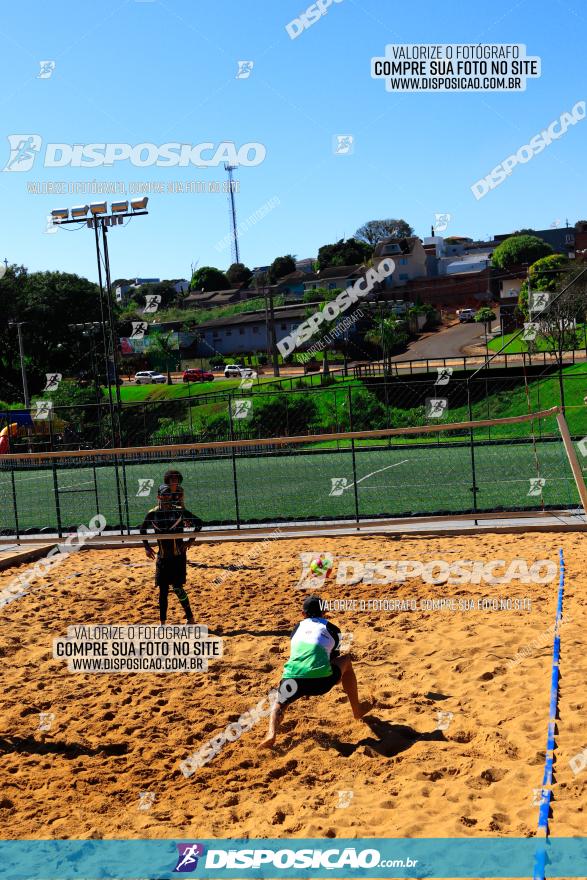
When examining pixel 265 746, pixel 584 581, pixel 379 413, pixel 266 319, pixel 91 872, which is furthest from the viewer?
pixel 266 319

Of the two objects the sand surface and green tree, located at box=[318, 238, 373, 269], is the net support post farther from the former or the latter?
green tree, located at box=[318, 238, 373, 269]

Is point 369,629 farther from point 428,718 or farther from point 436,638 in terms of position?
point 428,718

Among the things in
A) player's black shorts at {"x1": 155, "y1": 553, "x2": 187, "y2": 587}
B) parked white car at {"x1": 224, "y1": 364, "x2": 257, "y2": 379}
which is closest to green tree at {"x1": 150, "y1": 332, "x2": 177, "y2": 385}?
parked white car at {"x1": 224, "y1": 364, "x2": 257, "y2": 379}

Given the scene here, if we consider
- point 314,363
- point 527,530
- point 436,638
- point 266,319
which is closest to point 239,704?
point 436,638

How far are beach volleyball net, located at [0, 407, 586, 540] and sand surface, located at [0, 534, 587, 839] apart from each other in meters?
2.97

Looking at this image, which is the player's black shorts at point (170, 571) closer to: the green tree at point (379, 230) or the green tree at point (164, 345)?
the green tree at point (164, 345)

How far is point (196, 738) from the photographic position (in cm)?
707

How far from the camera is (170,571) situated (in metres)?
9.87

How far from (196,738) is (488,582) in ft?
17.3

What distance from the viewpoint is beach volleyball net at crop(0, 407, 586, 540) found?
17109 millimetres

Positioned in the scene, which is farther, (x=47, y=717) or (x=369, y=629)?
(x=369, y=629)

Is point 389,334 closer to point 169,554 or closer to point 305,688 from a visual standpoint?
point 169,554

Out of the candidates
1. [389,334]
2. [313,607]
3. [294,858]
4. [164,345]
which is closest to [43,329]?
[164,345]

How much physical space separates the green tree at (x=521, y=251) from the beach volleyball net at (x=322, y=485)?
45.7 m
